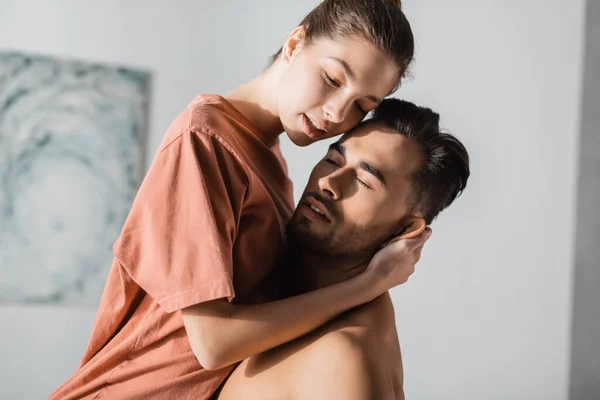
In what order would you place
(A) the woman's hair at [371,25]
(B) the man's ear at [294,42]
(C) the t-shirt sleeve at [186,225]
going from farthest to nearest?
(B) the man's ear at [294,42] → (A) the woman's hair at [371,25] → (C) the t-shirt sleeve at [186,225]

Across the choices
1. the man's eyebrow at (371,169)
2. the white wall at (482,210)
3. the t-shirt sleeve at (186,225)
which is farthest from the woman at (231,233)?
the white wall at (482,210)

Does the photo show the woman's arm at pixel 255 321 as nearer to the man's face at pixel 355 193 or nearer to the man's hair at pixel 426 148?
the man's face at pixel 355 193

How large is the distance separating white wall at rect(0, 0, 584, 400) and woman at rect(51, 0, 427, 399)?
73.1 inches

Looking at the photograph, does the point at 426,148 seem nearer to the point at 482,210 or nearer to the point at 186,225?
the point at 186,225

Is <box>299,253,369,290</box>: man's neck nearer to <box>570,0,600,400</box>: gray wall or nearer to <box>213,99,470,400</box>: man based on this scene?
<box>213,99,470,400</box>: man

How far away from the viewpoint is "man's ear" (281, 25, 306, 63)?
5.13 feet

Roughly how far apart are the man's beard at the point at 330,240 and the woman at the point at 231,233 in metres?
0.04

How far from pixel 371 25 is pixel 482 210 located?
218cm

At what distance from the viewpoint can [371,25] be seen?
1.43 metres

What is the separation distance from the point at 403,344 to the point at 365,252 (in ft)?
6.37

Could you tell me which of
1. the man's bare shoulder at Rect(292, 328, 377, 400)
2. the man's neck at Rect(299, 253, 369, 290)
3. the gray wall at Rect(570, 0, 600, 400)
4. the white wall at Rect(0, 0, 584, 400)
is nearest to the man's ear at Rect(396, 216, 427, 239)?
the man's neck at Rect(299, 253, 369, 290)

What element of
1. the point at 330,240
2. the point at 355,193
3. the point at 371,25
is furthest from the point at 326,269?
the point at 371,25

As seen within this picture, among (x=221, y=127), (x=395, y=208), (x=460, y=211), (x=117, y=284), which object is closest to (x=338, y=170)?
(x=395, y=208)

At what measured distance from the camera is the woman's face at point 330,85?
4.73ft
